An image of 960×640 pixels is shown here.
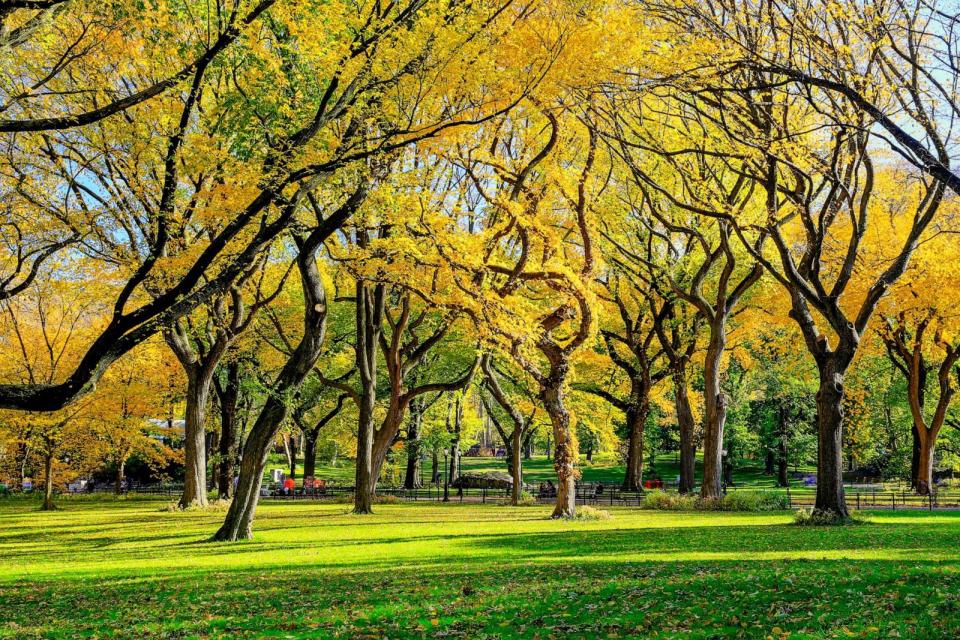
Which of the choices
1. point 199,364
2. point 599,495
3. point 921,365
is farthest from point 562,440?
point 921,365

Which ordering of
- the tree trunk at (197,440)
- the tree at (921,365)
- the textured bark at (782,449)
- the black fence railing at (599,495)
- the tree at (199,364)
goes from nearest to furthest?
the tree at (199,364)
the tree trunk at (197,440)
the black fence railing at (599,495)
the tree at (921,365)
the textured bark at (782,449)

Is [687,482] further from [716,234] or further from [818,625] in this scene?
[818,625]

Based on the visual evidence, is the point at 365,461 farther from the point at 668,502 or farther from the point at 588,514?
the point at 668,502

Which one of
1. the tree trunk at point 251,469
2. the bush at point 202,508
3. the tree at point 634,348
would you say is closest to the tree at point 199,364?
the bush at point 202,508

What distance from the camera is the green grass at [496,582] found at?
761cm

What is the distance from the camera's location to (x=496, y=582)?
34.8 ft

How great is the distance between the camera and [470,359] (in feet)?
124

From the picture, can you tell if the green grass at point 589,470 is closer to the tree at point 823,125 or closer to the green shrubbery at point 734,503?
the green shrubbery at point 734,503

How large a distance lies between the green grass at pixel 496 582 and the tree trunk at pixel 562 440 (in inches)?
113

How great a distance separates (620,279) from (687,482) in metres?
9.88

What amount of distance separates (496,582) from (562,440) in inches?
484

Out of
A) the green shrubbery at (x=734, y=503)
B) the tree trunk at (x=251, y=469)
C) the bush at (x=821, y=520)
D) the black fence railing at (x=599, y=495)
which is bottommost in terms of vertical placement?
the black fence railing at (x=599, y=495)

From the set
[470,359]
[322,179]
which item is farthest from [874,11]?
[470,359]

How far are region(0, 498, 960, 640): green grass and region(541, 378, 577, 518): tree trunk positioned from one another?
9.41 ft
